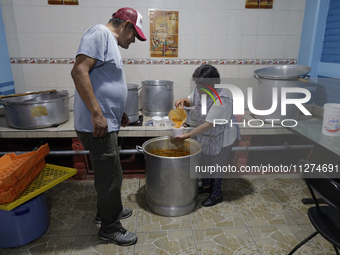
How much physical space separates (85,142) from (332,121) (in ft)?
6.46

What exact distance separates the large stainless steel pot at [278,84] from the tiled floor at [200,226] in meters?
0.84

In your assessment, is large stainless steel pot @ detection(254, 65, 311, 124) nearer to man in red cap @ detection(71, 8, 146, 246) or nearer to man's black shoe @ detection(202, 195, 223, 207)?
man's black shoe @ detection(202, 195, 223, 207)

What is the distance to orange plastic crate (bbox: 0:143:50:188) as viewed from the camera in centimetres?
172

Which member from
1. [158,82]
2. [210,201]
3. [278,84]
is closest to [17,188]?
[210,201]

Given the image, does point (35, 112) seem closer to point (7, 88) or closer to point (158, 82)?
point (7, 88)

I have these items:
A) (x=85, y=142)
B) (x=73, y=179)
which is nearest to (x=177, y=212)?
(x=85, y=142)

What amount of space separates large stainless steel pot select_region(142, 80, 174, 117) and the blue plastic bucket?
1630 millimetres

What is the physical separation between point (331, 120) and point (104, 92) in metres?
1.82

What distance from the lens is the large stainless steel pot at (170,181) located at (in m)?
2.19

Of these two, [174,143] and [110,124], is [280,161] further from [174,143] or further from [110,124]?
[110,124]

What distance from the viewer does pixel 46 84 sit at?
3316 millimetres

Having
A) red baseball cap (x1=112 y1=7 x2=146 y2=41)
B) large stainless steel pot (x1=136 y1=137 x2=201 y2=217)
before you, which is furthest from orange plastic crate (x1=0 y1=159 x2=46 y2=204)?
red baseball cap (x1=112 y1=7 x2=146 y2=41)

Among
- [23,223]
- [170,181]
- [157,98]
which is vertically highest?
[157,98]

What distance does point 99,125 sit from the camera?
1.61 meters
